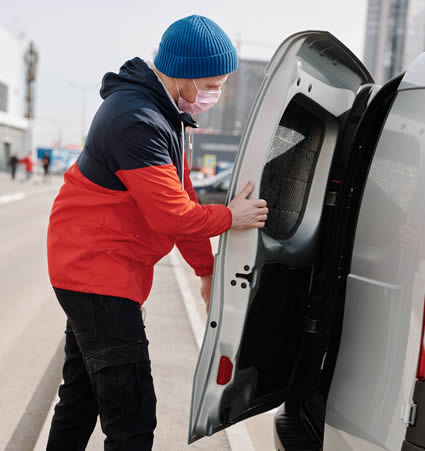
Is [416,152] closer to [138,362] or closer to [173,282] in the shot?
[138,362]

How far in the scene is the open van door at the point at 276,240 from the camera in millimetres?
2209

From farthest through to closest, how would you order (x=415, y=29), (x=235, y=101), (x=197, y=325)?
(x=235, y=101), (x=415, y=29), (x=197, y=325)

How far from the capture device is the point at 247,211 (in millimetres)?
2191

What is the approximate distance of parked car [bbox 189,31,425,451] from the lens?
6.35 feet

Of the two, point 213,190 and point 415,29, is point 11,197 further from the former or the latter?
point 415,29

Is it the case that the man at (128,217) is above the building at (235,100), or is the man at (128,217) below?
below

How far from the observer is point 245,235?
2230 millimetres

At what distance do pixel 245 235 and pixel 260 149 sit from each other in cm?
31

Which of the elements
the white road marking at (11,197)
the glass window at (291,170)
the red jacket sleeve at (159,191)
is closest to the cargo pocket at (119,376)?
the red jacket sleeve at (159,191)

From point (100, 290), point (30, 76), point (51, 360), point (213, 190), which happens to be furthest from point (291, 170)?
point (30, 76)

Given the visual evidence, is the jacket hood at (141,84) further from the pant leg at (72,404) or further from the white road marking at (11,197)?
the white road marking at (11,197)

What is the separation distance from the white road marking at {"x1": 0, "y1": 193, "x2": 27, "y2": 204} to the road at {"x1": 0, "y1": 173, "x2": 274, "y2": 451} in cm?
1334

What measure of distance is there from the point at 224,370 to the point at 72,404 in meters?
0.75

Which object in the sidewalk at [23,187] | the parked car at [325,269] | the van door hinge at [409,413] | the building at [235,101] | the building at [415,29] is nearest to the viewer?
the van door hinge at [409,413]
